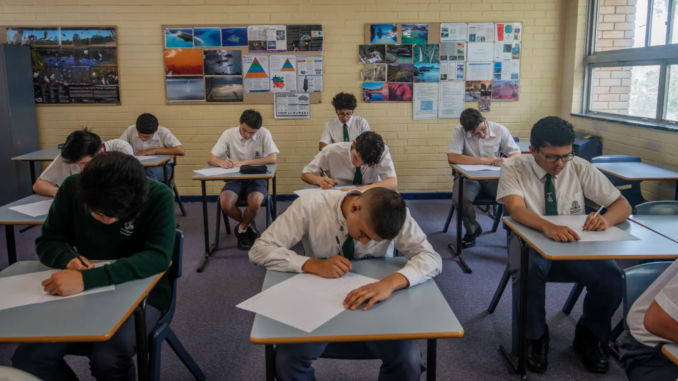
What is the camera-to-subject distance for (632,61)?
182 inches

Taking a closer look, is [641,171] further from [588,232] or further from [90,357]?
[90,357]

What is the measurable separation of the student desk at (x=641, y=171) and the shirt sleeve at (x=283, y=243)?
2.62 m

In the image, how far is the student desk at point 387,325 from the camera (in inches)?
53.5

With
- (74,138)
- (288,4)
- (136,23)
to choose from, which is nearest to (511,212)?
(74,138)

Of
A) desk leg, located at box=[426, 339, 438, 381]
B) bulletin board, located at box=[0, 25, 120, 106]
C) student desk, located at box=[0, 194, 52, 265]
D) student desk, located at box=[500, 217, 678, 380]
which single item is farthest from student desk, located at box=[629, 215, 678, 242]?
bulletin board, located at box=[0, 25, 120, 106]

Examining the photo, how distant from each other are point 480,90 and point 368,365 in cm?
409

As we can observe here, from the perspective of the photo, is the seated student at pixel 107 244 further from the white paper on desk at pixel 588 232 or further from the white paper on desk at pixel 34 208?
the white paper on desk at pixel 588 232

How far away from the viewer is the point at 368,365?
2512 millimetres

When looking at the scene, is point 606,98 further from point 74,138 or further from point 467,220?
point 74,138

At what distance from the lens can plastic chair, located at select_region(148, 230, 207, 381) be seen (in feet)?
6.08

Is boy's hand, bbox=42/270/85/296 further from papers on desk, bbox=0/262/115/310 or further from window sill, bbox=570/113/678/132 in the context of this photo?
window sill, bbox=570/113/678/132

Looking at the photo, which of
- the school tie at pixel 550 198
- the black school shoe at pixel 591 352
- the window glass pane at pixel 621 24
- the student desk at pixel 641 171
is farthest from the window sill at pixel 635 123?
the black school shoe at pixel 591 352

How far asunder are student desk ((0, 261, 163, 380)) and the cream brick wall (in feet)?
14.0

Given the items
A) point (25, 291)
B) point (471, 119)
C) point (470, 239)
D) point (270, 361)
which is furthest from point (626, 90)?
point (25, 291)
